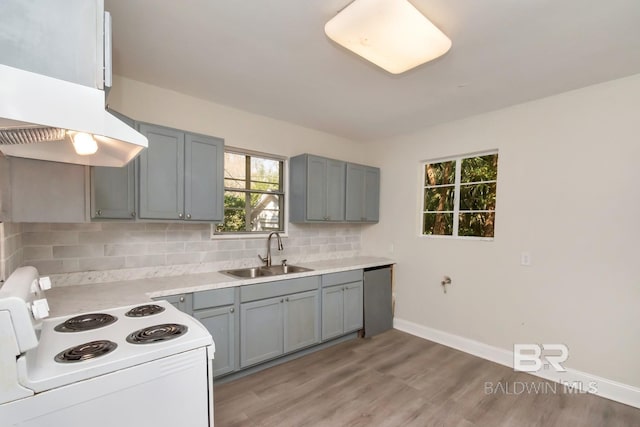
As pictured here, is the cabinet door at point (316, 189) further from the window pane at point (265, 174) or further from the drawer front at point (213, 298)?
the drawer front at point (213, 298)

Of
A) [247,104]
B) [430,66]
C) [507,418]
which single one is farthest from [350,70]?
[507,418]

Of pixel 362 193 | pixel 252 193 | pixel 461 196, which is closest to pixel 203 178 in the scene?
pixel 252 193

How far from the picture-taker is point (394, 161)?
13.1 feet

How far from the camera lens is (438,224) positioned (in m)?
3.58

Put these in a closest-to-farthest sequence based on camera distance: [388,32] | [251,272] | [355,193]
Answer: [388,32]
[251,272]
[355,193]

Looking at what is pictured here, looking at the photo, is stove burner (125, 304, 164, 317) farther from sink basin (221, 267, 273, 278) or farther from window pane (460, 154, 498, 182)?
window pane (460, 154, 498, 182)

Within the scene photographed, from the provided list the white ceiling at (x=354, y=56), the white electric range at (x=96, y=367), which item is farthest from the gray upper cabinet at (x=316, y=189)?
the white electric range at (x=96, y=367)

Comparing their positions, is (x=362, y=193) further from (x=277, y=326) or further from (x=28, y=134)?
(x=28, y=134)

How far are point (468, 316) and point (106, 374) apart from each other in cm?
330

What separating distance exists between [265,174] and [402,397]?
2637mm

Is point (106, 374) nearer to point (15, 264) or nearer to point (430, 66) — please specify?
point (15, 264)

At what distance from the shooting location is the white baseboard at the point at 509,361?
2271 millimetres

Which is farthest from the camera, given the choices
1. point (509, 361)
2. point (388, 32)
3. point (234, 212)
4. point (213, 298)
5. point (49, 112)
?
point (234, 212)

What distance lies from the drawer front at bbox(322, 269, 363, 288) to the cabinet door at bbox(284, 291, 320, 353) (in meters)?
0.18
